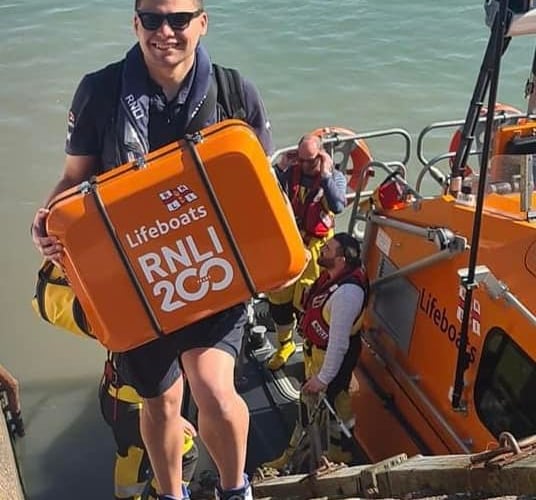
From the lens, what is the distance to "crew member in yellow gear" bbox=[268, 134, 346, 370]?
18.0ft

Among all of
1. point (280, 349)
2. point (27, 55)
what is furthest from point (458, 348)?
point (27, 55)

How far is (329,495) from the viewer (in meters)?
3.45

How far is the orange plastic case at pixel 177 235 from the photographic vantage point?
299 centimetres

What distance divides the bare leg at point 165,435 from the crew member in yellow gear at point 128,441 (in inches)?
34.5

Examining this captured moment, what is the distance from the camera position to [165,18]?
308cm

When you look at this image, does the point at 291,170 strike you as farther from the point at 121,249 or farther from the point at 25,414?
the point at 121,249

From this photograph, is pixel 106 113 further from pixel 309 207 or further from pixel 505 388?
pixel 309 207

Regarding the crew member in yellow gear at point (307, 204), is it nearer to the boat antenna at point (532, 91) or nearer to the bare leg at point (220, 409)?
the boat antenna at point (532, 91)

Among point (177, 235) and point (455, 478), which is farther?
point (177, 235)

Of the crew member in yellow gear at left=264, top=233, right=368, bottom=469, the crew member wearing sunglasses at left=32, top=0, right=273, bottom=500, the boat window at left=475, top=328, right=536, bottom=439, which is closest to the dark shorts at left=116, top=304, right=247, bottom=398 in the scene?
the crew member wearing sunglasses at left=32, top=0, right=273, bottom=500

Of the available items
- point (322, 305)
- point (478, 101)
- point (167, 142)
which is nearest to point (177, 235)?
point (167, 142)

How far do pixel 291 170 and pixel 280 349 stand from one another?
1.12 meters

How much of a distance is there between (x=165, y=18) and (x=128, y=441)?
7.30 feet

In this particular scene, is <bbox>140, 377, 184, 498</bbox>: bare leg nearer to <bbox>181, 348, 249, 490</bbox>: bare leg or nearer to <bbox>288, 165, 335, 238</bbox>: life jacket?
<bbox>181, 348, 249, 490</bbox>: bare leg
